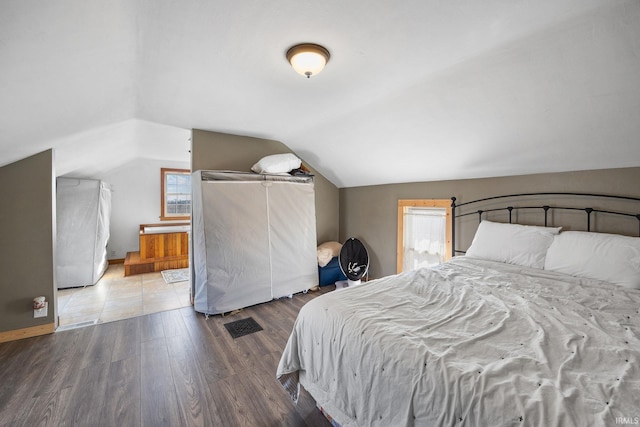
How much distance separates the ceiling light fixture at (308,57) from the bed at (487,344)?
60.5 inches

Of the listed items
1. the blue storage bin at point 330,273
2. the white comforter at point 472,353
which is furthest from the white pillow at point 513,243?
the blue storage bin at point 330,273

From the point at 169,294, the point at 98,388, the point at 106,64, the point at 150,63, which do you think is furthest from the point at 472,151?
the point at 169,294

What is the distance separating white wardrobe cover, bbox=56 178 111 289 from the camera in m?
3.82

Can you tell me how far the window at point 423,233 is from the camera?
3.27m

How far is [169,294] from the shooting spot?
147 inches

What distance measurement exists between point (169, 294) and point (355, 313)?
3.41 meters

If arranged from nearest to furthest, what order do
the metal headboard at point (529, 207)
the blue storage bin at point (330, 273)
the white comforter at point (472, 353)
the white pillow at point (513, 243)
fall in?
the white comforter at point (472, 353)
the metal headboard at point (529, 207)
the white pillow at point (513, 243)
the blue storage bin at point (330, 273)

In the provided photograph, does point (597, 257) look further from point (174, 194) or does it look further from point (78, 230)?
point (174, 194)

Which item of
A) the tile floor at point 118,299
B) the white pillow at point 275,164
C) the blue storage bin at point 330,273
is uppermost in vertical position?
the white pillow at point 275,164

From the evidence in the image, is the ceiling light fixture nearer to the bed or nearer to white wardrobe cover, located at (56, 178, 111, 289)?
the bed

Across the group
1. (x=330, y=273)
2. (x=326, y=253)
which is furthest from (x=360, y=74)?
(x=330, y=273)

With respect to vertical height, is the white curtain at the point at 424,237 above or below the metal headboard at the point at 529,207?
below

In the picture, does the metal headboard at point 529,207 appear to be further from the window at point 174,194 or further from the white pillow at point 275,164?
the window at point 174,194

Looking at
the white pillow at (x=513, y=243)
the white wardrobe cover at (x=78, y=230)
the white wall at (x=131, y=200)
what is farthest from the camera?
the white wall at (x=131, y=200)
